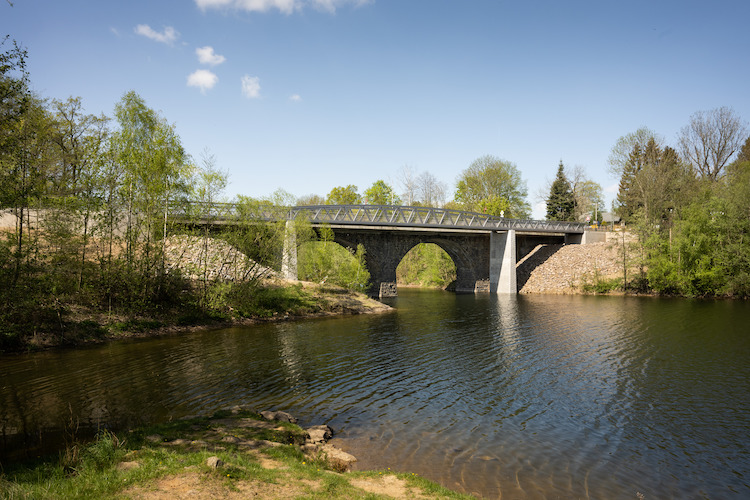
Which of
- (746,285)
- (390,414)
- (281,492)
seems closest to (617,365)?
(390,414)

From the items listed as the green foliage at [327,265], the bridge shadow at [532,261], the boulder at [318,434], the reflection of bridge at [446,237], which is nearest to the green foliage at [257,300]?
the green foliage at [327,265]

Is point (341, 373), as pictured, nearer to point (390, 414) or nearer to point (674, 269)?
point (390, 414)

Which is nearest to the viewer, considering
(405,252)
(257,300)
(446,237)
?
(257,300)

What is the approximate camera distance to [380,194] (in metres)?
78.7

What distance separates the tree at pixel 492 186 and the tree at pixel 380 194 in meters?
13.7

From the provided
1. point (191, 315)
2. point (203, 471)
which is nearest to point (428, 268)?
point (191, 315)

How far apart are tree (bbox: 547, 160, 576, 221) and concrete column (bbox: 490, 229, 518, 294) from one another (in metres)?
25.2

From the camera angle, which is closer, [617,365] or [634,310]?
[617,365]

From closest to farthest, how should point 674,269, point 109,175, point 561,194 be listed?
1. point 109,175
2. point 674,269
3. point 561,194

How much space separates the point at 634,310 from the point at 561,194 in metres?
46.4

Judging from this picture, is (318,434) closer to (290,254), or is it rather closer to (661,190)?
(290,254)

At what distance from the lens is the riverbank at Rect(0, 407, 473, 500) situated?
6.08m

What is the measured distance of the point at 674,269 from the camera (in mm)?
45812

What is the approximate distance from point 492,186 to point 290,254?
56130 mm
